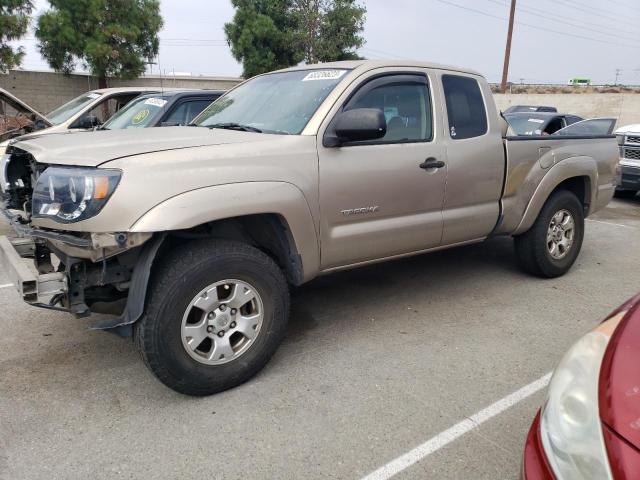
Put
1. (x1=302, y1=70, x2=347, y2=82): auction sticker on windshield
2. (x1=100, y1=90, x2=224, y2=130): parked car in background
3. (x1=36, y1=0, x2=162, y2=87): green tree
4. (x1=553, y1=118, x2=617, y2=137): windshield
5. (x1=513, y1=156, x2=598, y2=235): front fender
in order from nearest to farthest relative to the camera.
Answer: (x1=302, y1=70, x2=347, y2=82): auction sticker on windshield < (x1=513, y1=156, x2=598, y2=235): front fender < (x1=100, y1=90, x2=224, y2=130): parked car in background < (x1=553, y1=118, x2=617, y2=137): windshield < (x1=36, y1=0, x2=162, y2=87): green tree

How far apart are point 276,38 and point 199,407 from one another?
79.6 ft

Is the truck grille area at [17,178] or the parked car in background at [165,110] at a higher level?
the parked car in background at [165,110]

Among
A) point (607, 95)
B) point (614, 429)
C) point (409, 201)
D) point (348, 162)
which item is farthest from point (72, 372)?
point (607, 95)

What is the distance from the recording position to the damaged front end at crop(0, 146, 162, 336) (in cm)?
268

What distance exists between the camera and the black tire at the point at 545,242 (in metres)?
4.98

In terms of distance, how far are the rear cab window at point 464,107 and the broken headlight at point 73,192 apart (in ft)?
8.67

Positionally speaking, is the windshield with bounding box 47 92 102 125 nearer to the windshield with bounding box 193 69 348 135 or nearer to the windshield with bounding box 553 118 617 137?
the windshield with bounding box 193 69 348 135

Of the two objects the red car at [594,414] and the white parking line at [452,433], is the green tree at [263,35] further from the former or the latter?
the red car at [594,414]

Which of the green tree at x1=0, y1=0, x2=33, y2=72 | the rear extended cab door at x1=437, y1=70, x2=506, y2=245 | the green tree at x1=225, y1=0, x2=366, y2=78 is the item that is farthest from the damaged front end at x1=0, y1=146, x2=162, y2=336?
the green tree at x1=225, y1=0, x2=366, y2=78

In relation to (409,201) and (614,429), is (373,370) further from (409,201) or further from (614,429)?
(614,429)

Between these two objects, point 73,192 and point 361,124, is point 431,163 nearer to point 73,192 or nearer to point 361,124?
point 361,124

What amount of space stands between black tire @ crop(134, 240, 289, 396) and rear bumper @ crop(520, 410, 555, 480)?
5.89 feet

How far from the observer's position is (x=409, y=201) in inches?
152

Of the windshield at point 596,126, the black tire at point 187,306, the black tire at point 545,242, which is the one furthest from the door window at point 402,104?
the windshield at point 596,126
